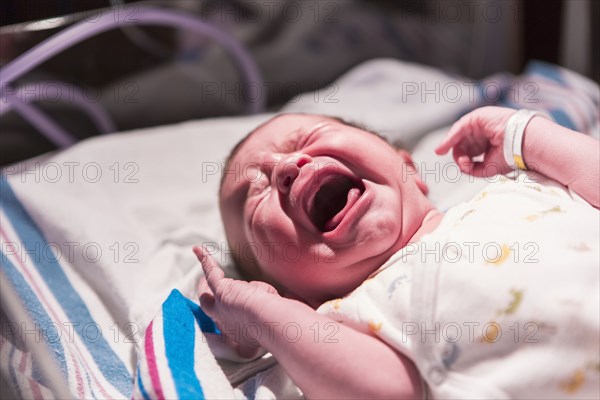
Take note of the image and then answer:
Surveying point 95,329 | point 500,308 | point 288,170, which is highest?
point 288,170

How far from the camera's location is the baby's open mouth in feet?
3.04

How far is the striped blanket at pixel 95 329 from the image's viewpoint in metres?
0.76

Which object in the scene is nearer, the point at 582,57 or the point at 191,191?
the point at 191,191

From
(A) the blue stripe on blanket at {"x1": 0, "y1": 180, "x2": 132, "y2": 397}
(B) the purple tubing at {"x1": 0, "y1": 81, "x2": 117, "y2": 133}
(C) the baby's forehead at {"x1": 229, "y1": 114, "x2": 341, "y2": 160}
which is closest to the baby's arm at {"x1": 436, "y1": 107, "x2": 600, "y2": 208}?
(C) the baby's forehead at {"x1": 229, "y1": 114, "x2": 341, "y2": 160}

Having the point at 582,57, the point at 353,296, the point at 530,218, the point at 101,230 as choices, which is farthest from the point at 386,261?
the point at 582,57

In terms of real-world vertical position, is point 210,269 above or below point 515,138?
below

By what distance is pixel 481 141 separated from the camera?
104cm

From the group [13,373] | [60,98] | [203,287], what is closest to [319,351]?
[203,287]

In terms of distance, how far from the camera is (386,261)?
0.90m

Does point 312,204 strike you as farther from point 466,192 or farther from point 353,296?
point 466,192

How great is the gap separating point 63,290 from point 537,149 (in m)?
0.75

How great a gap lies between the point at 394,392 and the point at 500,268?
19 cm

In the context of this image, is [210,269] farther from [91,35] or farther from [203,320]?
[91,35]

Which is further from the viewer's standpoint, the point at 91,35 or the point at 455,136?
the point at 91,35
